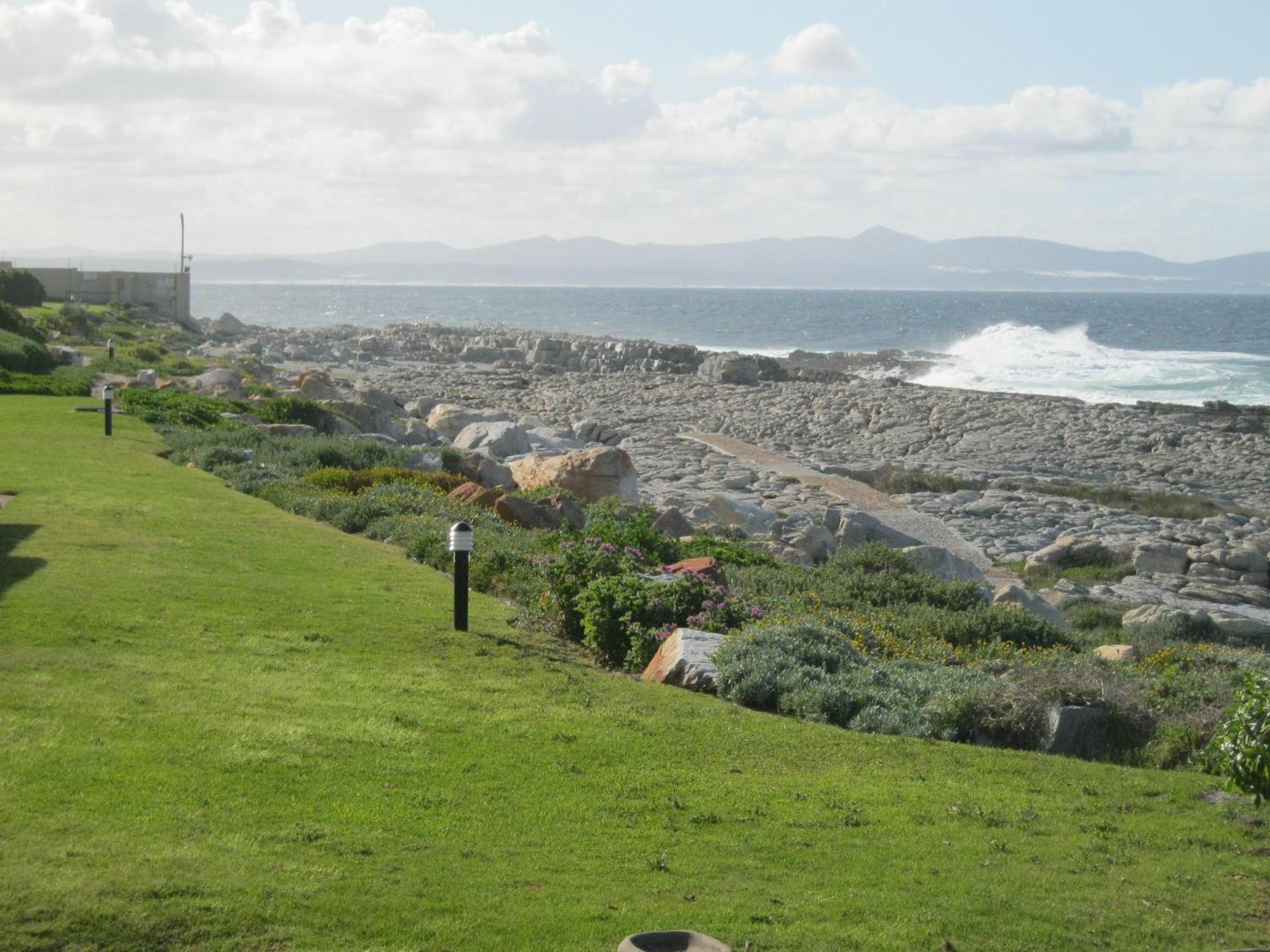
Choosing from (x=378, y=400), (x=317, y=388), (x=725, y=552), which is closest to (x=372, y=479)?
(x=725, y=552)

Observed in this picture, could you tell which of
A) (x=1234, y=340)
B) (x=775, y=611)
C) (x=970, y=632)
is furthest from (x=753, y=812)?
(x=1234, y=340)

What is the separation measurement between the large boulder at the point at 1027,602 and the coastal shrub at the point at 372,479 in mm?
8558

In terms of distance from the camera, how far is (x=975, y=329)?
4390 inches

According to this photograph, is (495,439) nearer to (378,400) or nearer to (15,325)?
(378,400)

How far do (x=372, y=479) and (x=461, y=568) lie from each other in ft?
31.2

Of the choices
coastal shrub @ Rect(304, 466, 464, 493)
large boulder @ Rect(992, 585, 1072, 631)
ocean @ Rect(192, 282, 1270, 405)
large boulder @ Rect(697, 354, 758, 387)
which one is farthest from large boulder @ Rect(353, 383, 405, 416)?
ocean @ Rect(192, 282, 1270, 405)

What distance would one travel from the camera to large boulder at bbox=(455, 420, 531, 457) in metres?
29.1

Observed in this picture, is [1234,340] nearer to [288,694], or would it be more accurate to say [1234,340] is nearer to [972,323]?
[972,323]

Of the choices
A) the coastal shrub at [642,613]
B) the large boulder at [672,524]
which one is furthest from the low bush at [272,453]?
the coastal shrub at [642,613]

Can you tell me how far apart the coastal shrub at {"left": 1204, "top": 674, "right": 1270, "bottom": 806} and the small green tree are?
5979cm

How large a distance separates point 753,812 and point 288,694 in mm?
3236

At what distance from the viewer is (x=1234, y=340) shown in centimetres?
9900

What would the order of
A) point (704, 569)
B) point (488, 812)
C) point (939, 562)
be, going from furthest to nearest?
point (939, 562) < point (704, 569) < point (488, 812)

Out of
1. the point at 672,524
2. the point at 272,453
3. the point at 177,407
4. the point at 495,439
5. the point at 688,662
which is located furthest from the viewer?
the point at 495,439
